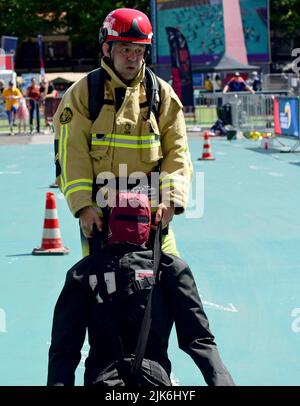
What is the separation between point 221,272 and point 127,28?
4903 mm

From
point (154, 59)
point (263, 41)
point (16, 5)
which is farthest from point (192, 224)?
point (16, 5)

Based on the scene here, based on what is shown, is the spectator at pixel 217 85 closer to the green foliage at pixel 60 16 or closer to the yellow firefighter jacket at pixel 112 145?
the green foliage at pixel 60 16

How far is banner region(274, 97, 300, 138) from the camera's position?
896 inches

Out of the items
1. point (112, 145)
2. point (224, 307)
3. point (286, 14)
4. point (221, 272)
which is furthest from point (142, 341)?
point (286, 14)

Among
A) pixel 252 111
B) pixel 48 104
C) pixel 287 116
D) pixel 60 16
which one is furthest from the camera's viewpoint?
pixel 60 16

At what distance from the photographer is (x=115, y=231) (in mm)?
4746

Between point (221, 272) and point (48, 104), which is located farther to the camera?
point (48, 104)

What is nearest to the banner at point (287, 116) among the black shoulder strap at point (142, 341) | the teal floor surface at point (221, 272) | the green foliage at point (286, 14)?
the teal floor surface at point (221, 272)

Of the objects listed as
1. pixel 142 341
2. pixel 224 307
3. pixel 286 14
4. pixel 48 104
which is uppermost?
pixel 286 14

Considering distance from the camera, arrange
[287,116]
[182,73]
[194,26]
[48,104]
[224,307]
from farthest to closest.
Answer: [194,26] → [182,73] → [48,104] → [287,116] → [224,307]

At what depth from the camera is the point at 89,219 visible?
4.81 metres

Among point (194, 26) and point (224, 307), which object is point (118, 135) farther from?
point (194, 26)

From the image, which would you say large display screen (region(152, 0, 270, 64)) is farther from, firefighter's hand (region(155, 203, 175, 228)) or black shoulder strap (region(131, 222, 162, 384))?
black shoulder strap (region(131, 222, 162, 384))

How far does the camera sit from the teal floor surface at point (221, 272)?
6.61 metres
